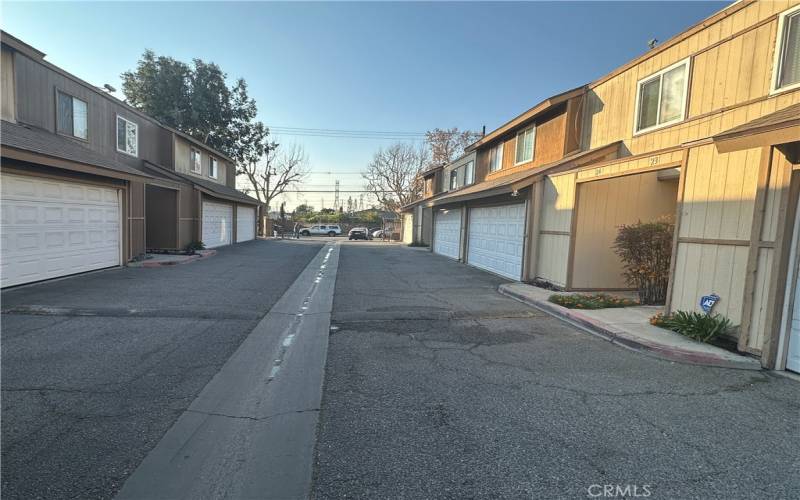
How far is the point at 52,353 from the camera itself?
493 centimetres

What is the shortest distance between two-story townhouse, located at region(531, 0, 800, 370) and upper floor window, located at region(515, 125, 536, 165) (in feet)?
7.55

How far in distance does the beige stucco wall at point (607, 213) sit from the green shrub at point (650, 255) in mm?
1142

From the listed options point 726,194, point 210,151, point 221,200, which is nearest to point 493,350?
point 726,194

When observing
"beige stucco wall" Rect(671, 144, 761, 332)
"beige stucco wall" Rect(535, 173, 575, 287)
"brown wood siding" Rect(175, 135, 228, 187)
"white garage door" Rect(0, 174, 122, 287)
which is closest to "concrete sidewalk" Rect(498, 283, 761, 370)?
"beige stucco wall" Rect(671, 144, 761, 332)

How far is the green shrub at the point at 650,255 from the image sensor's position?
8.02 m

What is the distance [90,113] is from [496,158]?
48.8ft

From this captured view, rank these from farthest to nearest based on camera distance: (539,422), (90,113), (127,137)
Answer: (127,137), (90,113), (539,422)

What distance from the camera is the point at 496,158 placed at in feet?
56.2

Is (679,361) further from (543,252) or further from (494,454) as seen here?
(543,252)

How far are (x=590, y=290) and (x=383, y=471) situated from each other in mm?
8440

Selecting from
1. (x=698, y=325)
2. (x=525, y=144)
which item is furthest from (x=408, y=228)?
(x=698, y=325)

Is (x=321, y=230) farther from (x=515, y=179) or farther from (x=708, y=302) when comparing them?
(x=708, y=302)

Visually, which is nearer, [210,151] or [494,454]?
[494,454]

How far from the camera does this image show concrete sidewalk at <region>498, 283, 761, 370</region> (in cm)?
510
